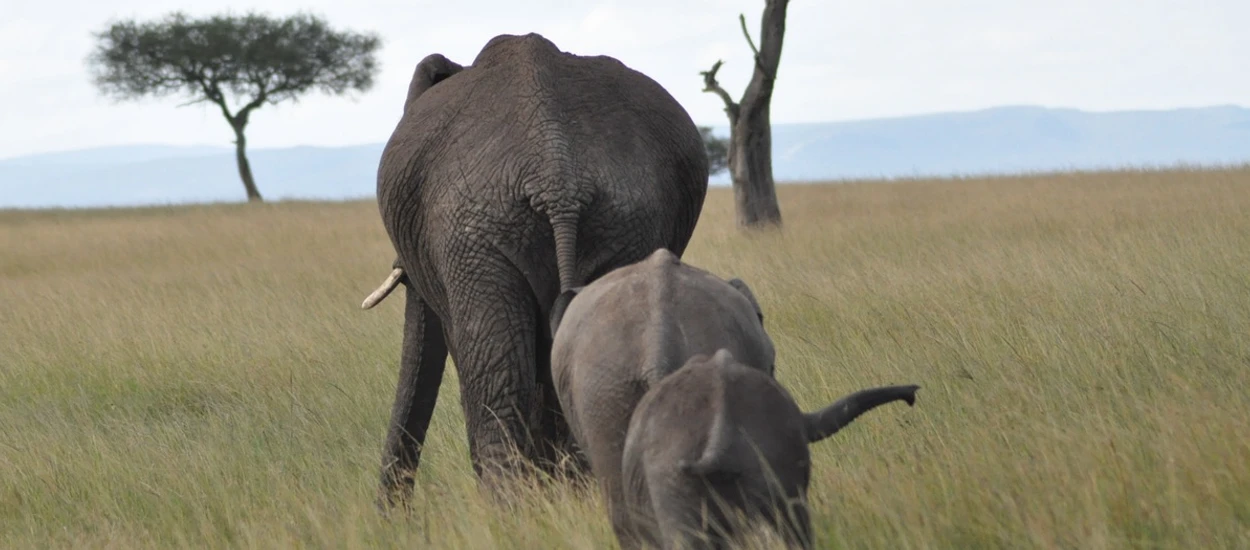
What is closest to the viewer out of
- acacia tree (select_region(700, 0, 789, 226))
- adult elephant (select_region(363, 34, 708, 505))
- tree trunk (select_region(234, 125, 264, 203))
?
adult elephant (select_region(363, 34, 708, 505))

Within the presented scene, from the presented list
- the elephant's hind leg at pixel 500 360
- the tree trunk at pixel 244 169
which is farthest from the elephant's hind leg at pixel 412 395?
the tree trunk at pixel 244 169

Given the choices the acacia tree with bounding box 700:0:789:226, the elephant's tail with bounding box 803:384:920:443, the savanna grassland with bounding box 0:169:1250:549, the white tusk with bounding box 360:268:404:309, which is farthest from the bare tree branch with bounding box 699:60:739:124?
the elephant's tail with bounding box 803:384:920:443

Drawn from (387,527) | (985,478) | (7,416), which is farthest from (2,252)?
(985,478)

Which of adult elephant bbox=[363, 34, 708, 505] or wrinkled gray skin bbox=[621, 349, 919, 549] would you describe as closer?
wrinkled gray skin bbox=[621, 349, 919, 549]

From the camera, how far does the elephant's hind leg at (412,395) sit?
4.57 meters

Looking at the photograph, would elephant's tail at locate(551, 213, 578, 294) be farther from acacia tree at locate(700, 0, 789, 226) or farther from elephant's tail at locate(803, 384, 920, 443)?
acacia tree at locate(700, 0, 789, 226)

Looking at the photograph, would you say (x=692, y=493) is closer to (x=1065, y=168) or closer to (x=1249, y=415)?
(x=1249, y=415)

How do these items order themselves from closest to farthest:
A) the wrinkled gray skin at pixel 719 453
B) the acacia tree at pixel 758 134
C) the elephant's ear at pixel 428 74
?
the wrinkled gray skin at pixel 719 453 → the elephant's ear at pixel 428 74 → the acacia tree at pixel 758 134

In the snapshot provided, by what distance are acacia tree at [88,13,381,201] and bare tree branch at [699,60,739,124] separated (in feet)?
75.8

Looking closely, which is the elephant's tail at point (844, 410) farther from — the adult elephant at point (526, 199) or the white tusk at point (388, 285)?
the white tusk at point (388, 285)

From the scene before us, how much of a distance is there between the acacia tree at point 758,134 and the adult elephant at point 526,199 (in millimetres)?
11673

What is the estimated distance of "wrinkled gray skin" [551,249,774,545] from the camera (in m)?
2.48

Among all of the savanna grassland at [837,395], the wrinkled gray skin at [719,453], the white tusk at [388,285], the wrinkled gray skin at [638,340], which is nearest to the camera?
the wrinkled gray skin at [719,453]

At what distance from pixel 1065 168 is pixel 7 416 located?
20.3m
